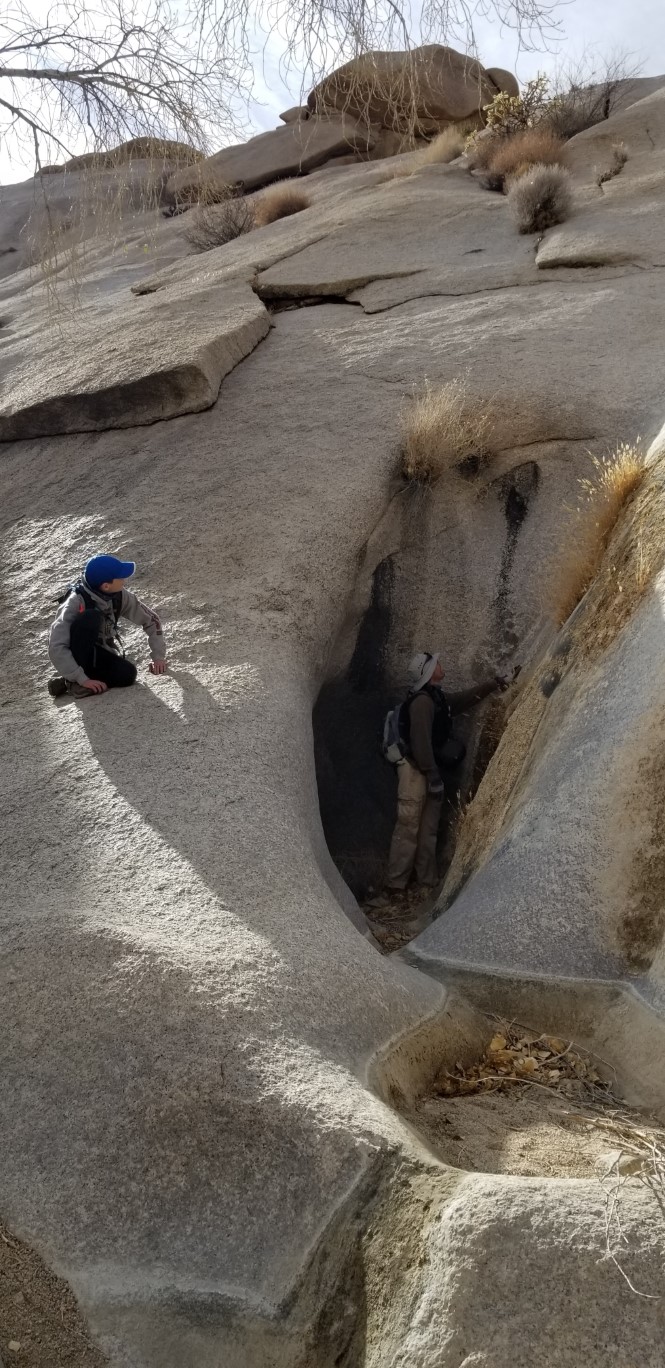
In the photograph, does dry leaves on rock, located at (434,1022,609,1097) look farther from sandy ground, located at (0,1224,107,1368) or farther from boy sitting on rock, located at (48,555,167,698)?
boy sitting on rock, located at (48,555,167,698)

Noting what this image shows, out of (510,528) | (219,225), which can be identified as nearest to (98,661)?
(510,528)

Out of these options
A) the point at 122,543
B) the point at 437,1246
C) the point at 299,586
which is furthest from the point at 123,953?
the point at 122,543

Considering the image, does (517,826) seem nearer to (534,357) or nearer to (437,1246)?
(437,1246)

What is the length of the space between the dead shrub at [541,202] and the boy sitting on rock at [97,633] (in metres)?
7.13

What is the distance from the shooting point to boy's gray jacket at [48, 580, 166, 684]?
5.84m

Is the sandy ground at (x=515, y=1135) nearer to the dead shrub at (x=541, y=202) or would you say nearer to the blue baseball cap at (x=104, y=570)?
the blue baseball cap at (x=104, y=570)

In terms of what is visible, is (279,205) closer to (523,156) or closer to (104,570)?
(523,156)

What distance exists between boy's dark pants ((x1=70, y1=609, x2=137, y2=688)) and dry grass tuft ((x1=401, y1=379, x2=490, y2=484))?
287cm

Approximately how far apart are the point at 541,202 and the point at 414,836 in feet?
23.4

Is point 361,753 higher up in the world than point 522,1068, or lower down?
lower down

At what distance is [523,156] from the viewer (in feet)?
43.1

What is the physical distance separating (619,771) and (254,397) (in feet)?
16.8

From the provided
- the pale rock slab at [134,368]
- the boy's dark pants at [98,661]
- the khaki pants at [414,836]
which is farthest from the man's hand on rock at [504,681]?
the pale rock slab at [134,368]

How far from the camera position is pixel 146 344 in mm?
9133
